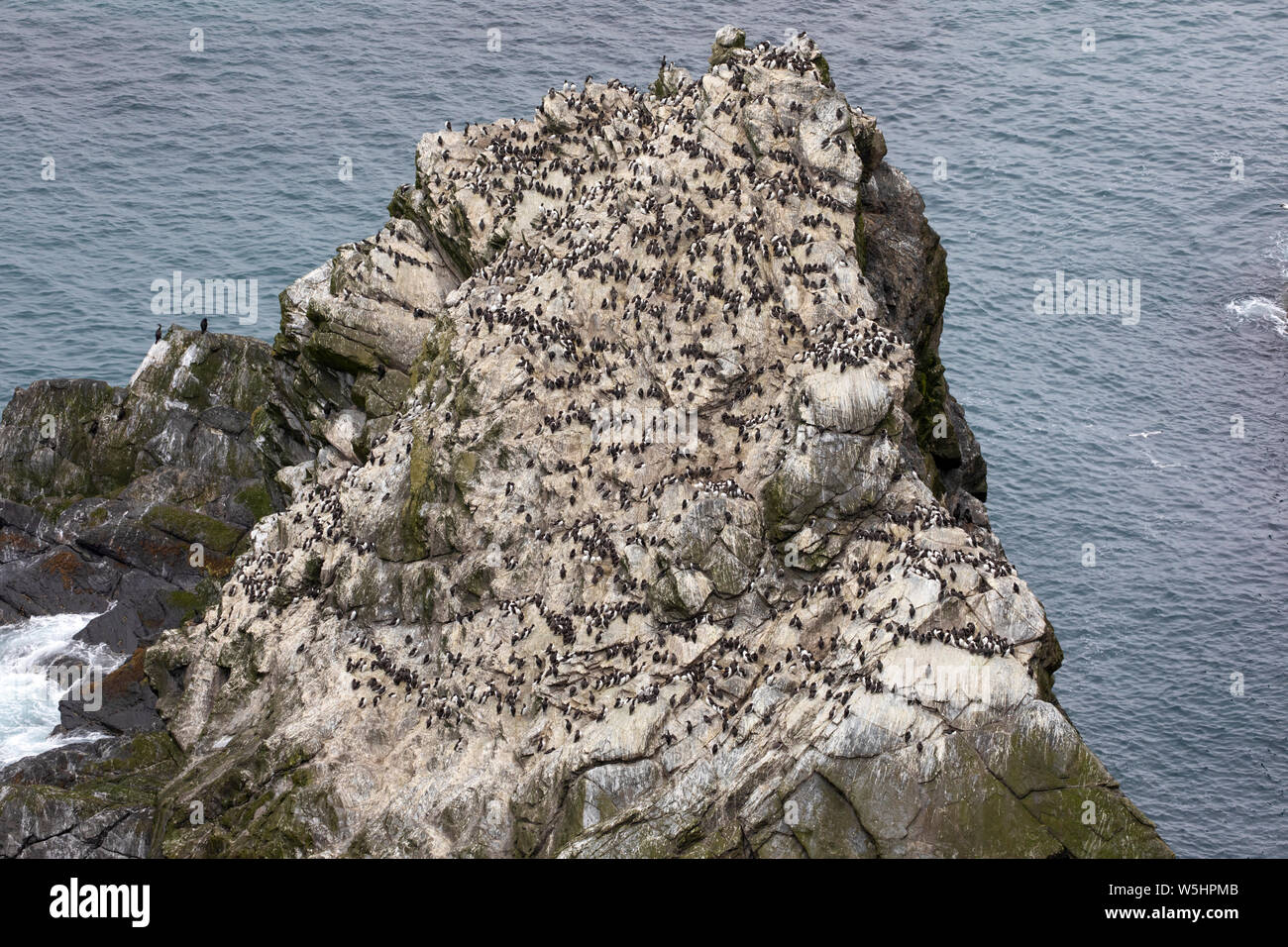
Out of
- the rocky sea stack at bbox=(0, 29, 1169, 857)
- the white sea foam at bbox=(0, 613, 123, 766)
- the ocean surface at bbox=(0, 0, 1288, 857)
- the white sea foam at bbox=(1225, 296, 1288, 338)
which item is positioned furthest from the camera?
the white sea foam at bbox=(1225, 296, 1288, 338)

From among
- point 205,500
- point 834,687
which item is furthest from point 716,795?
point 205,500

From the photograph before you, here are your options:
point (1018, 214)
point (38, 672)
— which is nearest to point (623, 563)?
point (38, 672)

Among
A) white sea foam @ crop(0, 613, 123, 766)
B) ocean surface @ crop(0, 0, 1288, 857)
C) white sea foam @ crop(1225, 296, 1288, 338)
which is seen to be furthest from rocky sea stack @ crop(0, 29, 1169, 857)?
white sea foam @ crop(1225, 296, 1288, 338)

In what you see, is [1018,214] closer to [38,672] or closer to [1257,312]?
[1257,312]

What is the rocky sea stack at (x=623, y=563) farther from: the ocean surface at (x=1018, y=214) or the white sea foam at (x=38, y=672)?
the ocean surface at (x=1018, y=214)

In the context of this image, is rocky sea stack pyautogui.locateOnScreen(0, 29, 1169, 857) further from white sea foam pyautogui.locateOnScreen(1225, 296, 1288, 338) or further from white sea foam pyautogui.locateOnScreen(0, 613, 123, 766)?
white sea foam pyautogui.locateOnScreen(1225, 296, 1288, 338)

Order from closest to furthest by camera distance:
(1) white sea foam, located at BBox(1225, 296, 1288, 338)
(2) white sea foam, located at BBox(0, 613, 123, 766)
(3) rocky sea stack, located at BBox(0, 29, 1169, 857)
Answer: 1. (3) rocky sea stack, located at BBox(0, 29, 1169, 857)
2. (2) white sea foam, located at BBox(0, 613, 123, 766)
3. (1) white sea foam, located at BBox(1225, 296, 1288, 338)

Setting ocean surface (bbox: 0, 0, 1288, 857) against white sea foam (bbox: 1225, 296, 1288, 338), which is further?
white sea foam (bbox: 1225, 296, 1288, 338)
